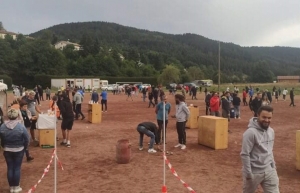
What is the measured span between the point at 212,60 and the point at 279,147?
172042mm

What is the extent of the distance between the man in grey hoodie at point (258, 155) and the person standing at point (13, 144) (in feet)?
13.8

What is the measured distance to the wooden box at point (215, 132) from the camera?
10633mm

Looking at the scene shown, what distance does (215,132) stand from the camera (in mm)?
10578

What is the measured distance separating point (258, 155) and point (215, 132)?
20.0 feet

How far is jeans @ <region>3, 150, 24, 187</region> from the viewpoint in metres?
6.55

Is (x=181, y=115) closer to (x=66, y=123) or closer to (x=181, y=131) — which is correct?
(x=181, y=131)

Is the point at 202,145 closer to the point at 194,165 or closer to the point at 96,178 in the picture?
the point at 194,165

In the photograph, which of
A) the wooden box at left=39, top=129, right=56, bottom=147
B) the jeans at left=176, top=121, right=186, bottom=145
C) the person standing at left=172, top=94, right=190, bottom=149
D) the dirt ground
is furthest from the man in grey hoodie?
the wooden box at left=39, top=129, right=56, bottom=147

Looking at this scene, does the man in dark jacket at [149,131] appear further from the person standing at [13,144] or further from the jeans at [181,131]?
the person standing at [13,144]

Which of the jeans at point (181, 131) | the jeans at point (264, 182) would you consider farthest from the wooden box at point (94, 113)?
the jeans at point (264, 182)

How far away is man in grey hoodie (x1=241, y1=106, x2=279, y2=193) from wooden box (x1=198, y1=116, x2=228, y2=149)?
603 centimetres

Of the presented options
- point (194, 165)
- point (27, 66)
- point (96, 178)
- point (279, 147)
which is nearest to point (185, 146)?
point (194, 165)

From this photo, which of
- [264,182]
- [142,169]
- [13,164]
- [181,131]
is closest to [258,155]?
[264,182]

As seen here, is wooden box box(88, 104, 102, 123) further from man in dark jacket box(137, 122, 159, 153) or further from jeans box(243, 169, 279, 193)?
jeans box(243, 169, 279, 193)
